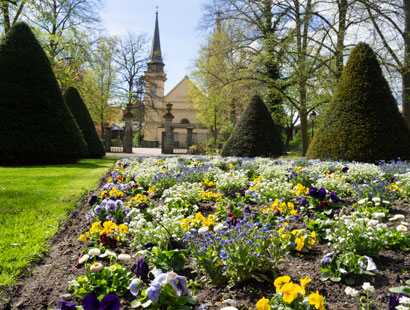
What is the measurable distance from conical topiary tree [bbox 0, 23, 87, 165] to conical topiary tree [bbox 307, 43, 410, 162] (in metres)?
9.45

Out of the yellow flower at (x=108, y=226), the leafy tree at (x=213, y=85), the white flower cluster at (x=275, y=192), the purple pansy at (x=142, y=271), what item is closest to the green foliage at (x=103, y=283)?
the purple pansy at (x=142, y=271)

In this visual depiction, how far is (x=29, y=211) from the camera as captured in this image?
14.9 ft

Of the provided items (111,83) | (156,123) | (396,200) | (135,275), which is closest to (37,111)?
(135,275)

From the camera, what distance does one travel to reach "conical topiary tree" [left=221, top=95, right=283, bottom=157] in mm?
11711

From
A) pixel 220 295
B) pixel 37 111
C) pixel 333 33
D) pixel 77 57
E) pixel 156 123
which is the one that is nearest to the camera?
pixel 220 295

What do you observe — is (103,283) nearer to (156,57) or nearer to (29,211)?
(29,211)

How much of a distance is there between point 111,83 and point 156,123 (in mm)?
19966

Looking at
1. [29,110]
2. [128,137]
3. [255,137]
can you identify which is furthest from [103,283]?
[128,137]

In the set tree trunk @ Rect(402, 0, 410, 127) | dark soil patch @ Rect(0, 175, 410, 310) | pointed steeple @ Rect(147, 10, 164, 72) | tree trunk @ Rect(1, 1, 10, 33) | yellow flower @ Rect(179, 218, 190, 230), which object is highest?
pointed steeple @ Rect(147, 10, 164, 72)

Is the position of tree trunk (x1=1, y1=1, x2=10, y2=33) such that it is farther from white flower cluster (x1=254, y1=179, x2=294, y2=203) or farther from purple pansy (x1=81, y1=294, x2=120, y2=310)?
purple pansy (x1=81, y1=294, x2=120, y2=310)

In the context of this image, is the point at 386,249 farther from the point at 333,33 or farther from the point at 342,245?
the point at 333,33

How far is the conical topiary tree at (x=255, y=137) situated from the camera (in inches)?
461

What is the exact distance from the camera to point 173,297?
1.82m

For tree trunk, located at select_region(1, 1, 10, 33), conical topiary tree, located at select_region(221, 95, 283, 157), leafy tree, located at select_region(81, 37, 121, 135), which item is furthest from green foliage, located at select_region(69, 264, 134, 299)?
leafy tree, located at select_region(81, 37, 121, 135)
